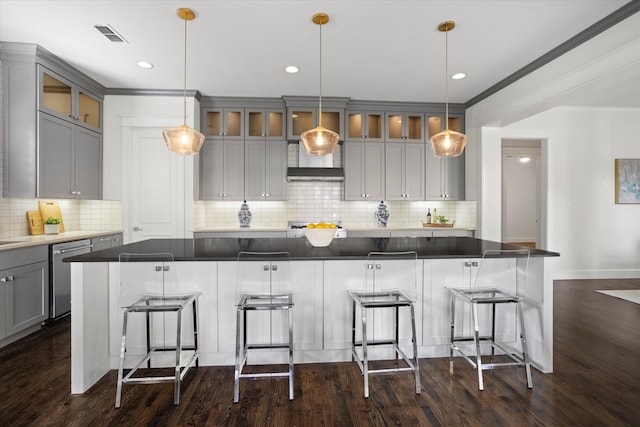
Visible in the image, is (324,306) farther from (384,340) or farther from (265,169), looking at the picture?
(265,169)

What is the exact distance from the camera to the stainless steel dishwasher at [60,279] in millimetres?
3275

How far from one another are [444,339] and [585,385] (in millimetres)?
921

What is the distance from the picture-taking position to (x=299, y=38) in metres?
3.07

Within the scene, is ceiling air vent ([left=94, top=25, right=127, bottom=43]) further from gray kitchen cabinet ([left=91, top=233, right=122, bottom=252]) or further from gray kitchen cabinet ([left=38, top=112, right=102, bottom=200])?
gray kitchen cabinet ([left=91, top=233, right=122, bottom=252])

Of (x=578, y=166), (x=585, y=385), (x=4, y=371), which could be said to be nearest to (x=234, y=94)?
(x=4, y=371)

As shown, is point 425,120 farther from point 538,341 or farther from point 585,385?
point 585,385

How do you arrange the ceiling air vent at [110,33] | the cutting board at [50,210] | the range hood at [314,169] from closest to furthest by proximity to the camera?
the ceiling air vent at [110,33]
the cutting board at [50,210]
the range hood at [314,169]

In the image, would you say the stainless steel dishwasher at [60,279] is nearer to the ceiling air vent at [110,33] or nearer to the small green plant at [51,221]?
the small green plant at [51,221]

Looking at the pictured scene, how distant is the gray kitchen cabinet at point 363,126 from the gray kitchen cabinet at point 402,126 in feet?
0.36

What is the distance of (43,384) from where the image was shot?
2262mm

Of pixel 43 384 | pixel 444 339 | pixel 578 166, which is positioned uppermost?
pixel 578 166

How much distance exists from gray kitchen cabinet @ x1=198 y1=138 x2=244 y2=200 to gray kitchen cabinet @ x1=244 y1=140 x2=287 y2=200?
0.10 m

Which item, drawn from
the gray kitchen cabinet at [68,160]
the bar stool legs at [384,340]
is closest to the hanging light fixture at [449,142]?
the bar stool legs at [384,340]

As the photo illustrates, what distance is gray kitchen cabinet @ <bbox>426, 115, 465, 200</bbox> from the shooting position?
16.9ft
